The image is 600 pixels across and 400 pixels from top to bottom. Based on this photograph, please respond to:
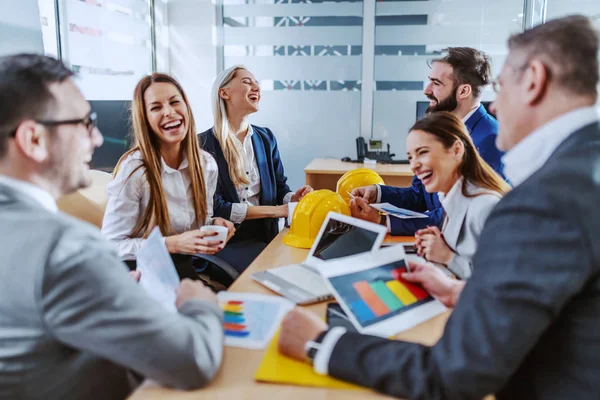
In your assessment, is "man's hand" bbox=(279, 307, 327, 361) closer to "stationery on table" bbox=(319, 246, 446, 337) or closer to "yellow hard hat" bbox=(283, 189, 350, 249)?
"stationery on table" bbox=(319, 246, 446, 337)

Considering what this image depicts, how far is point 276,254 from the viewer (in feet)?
6.74

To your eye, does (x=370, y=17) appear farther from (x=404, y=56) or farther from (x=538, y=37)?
(x=538, y=37)

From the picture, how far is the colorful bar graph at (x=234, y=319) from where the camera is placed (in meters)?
1.27

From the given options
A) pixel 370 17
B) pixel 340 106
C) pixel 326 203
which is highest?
pixel 370 17

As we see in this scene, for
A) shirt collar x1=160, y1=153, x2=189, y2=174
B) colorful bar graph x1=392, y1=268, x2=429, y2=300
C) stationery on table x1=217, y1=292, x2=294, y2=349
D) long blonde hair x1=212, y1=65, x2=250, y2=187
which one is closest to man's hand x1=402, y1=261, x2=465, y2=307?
colorful bar graph x1=392, y1=268, x2=429, y2=300

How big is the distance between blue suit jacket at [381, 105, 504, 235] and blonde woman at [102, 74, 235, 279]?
851 mm

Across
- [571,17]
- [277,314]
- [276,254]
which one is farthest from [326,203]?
[571,17]

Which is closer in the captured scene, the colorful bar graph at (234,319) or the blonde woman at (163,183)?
the colorful bar graph at (234,319)

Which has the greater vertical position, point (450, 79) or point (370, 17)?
point (370, 17)

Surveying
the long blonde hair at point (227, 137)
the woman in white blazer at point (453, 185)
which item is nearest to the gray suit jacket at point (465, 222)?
the woman in white blazer at point (453, 185)

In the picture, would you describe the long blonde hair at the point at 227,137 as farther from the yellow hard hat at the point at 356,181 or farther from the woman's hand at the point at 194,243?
the woman's hand at the point at 194,243

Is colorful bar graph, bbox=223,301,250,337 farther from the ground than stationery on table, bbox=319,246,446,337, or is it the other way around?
stationery on table, bbox=319,246,446,337

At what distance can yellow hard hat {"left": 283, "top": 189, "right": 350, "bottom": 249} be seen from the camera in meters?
2.16

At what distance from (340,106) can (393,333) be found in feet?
14.7
